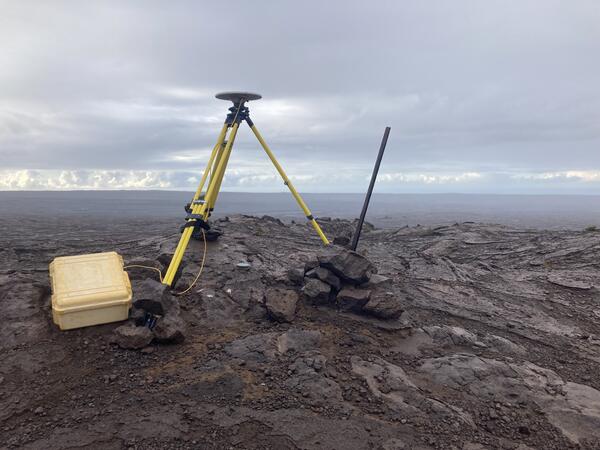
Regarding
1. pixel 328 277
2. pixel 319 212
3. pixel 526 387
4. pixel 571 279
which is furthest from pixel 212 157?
pixel 319 212

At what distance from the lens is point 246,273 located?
8.89m

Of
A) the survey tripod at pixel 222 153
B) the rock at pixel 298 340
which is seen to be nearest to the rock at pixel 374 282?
the rock at pixel 298 340

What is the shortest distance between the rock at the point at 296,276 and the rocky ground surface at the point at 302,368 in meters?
0.04

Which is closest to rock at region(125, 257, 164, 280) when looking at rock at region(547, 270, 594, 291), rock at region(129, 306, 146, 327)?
rock at region(129, 306, 146, 327)

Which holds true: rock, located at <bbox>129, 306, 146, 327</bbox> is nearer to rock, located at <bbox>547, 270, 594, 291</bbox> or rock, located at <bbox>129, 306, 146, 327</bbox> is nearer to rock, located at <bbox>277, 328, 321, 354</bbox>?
rock, located at <bbox>277, 328, 321, 354</bbox>

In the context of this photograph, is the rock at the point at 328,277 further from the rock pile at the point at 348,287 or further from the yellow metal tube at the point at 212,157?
the yellow metal tube at the point at 212,157

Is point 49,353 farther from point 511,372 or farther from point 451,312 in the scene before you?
point 451,312

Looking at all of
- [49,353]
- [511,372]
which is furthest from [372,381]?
[49,353]

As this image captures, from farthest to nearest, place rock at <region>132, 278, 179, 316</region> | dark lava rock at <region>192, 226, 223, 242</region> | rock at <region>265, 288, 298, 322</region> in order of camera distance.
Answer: dark lava rock at <region>192, 226, 223, 242</region> < rock at <region>265, 288, 298, 322</region> < rock at <region>132, 278, 179, 316</region>

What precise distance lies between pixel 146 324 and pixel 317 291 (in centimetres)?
296

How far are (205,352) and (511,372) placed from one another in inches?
174

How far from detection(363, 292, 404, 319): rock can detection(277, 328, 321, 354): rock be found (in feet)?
3.98

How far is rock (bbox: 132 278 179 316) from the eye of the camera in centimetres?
592

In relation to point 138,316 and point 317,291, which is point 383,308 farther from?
point 138,316
